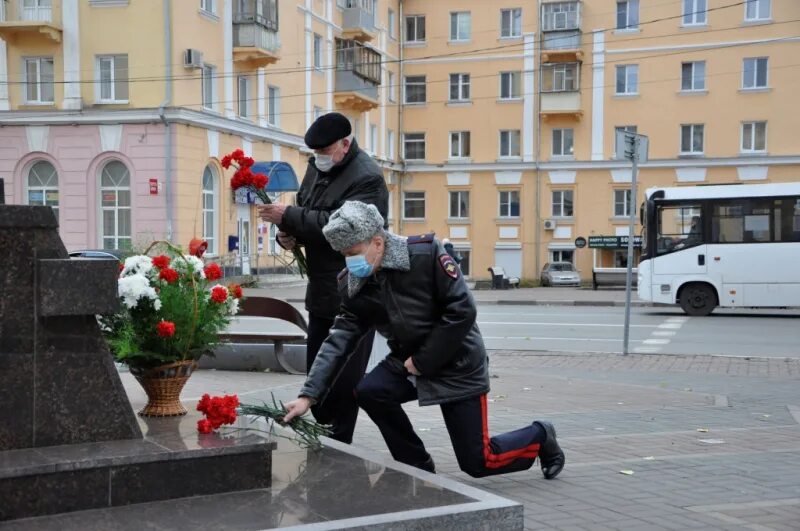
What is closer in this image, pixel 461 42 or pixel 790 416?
pixel 790 416

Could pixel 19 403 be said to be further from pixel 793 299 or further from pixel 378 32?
pixel 378 32

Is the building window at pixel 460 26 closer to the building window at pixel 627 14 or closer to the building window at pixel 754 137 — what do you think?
the building window at pixel 627 14

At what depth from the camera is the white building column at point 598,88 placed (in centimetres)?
4662

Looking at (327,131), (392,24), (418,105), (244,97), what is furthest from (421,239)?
(392,24)

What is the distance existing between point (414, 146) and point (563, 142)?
24.2 ft

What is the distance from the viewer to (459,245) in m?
49.3

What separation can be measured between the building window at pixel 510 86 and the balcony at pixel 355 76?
6720 millimetres

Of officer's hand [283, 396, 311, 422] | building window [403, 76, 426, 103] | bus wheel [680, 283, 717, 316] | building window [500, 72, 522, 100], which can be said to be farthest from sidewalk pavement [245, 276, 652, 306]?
officer's hand [283, 396, 311, 422]

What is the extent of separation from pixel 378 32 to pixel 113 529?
1731 inches

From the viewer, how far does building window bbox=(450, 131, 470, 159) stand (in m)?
49.1

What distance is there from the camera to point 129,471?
431cm

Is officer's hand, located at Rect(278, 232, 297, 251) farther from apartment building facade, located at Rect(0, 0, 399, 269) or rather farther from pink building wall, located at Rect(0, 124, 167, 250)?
pink building wall, located at Rect(0, 124, 167, 250)

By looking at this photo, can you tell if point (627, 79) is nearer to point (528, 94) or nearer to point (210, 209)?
point (528, 94)

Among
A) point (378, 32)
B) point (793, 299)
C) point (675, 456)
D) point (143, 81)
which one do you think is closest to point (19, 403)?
point (675, 456)
